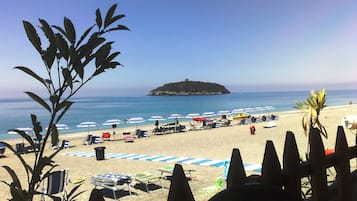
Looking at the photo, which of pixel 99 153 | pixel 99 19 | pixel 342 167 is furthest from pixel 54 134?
pixel 99 153

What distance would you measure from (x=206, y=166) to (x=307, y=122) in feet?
16.3

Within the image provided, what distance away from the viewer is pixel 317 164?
180 centimetres

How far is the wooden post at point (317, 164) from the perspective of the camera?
5.89 ft

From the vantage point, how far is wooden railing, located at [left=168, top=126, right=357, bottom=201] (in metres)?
0.87

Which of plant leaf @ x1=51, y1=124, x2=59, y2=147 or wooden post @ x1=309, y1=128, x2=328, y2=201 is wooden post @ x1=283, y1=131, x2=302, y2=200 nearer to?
wooden post @ x1=309, y1=128, x2=328, y2=201

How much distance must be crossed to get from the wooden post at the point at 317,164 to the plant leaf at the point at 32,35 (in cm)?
146

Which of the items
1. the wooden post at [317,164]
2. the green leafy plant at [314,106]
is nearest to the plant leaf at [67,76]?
the wooden post at [317,164]

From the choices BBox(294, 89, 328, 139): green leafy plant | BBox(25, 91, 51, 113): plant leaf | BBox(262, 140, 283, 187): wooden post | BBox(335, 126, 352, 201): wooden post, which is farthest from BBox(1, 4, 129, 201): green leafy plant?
BBox(294, 89, 328, 139): green leafy plant

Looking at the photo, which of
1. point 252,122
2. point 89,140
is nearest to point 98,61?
point 89,140

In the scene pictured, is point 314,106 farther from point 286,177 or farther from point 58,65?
point 58,65

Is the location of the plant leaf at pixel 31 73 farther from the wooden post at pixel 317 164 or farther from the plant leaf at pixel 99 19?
the wooden post at pixel 317 164

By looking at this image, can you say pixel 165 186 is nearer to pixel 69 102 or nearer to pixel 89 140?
pixel 69 102

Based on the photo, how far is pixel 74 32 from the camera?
96cm

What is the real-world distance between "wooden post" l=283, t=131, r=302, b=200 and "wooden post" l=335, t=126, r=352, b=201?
1.60ft
